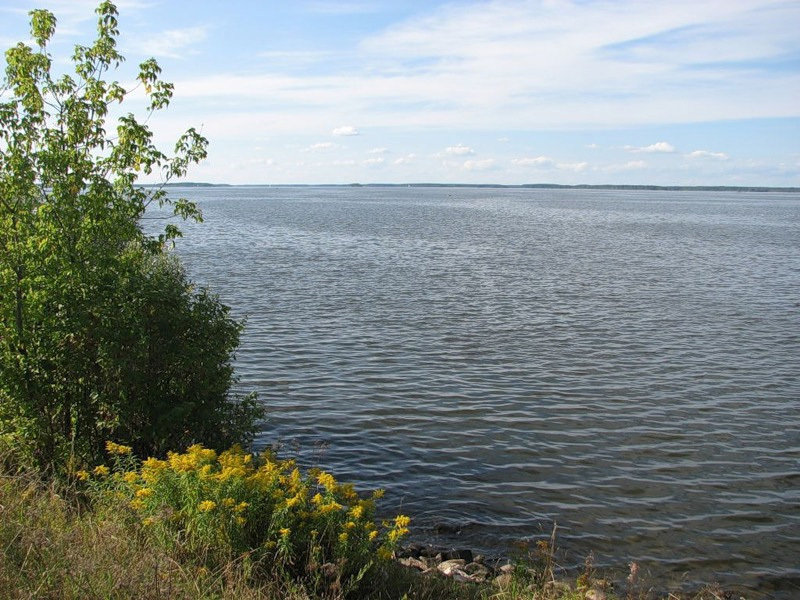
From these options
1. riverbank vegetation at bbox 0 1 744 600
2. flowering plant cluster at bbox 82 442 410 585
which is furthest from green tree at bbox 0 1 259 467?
flowering plant cluster at bbox 82 442 410 585

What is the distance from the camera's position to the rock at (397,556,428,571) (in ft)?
32.9

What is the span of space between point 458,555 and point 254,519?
412cm

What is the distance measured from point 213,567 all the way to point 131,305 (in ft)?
16.9

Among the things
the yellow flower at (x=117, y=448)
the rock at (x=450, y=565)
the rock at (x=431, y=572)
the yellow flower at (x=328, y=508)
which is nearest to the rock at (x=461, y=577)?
the rock at (x=450, y=565)

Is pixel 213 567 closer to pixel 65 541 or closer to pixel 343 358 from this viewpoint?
pixel 65 541

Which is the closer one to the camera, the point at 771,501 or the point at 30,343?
the point at 30,343

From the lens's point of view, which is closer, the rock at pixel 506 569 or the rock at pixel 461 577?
the rock at pixel 461 577

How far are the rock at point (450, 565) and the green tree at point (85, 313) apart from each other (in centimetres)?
413

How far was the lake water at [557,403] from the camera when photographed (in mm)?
12219

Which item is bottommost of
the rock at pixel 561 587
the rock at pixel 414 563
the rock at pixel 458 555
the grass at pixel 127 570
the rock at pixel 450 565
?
the rock at pixel 458 555

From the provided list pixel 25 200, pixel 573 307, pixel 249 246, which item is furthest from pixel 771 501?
pixel 249 246

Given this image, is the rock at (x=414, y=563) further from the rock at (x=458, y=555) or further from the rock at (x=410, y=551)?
the rock at (x=458, y=555)

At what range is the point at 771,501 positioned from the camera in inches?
518

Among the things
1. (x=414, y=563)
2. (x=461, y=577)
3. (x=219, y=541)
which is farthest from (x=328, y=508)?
(x=461, y=577)
